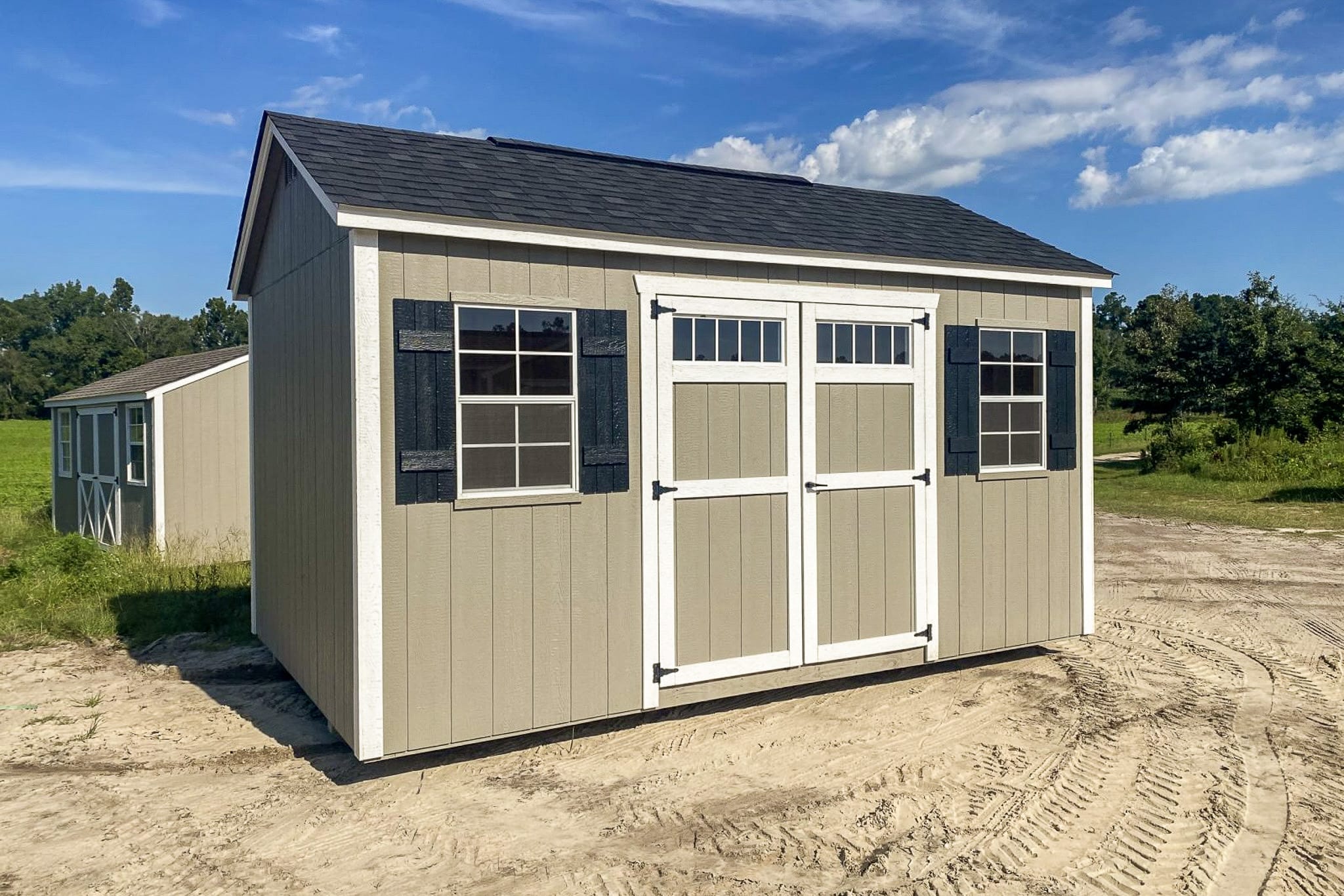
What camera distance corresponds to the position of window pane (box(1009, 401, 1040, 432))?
6828mm

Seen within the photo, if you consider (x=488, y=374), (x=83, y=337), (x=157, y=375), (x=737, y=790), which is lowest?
(x=737, y=790)

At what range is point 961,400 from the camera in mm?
6551

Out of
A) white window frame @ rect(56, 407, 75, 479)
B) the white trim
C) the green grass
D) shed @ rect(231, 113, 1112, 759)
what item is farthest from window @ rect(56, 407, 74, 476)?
the white trim

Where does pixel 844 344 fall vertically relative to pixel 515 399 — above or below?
above

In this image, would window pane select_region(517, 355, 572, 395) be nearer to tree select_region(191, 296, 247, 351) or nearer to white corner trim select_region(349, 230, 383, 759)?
white corner trim select_region(349, 230, 383, 759)

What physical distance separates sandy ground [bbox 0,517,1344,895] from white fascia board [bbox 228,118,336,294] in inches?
116

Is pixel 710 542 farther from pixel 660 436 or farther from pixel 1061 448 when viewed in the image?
pixel 1061 448

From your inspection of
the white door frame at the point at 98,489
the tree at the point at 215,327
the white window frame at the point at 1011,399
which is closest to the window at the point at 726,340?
the white window frame at the point at 1011,399

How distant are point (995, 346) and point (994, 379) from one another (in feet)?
0.79

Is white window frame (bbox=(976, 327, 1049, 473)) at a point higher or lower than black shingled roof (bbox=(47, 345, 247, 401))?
lower

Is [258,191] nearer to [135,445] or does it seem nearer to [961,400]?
[961,400]

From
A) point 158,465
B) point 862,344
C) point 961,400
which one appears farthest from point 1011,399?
point 158,465

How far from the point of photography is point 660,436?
548 centimetres

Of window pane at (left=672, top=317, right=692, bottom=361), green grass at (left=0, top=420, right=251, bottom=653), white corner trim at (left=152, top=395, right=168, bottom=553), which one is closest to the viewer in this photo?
window pane at (left=672, top=317, right=692, bottom=361)
